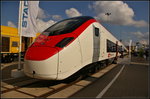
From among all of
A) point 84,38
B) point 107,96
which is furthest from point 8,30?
point 107,96

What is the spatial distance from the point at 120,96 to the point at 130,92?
0.66m

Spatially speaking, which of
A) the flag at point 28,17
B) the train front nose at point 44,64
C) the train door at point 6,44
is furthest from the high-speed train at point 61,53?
the train door at point 6,44

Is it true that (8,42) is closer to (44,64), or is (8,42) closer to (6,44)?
(6,44)

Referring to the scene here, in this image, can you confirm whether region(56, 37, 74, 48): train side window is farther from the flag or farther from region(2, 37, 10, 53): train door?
region(2, 37, 10, 53): train door

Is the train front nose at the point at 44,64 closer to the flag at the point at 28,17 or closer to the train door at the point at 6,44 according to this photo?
the flag at the point at 28,17

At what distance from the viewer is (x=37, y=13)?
7543 mm

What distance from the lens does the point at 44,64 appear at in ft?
12.8

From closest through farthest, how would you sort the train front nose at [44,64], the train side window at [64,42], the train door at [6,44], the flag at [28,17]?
the train front nose at [44,64]
the train side window at [64,42]
the flag at [28,17]
the train door at [6,44]

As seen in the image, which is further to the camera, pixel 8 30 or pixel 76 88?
pixel 8 30

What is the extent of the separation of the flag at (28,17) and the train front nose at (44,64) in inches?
133

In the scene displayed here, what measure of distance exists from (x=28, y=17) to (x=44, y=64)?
423cm

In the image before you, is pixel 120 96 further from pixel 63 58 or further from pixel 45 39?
pixel 45 39

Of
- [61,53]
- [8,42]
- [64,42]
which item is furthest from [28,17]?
[8,42]

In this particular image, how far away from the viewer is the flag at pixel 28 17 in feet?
22.5
